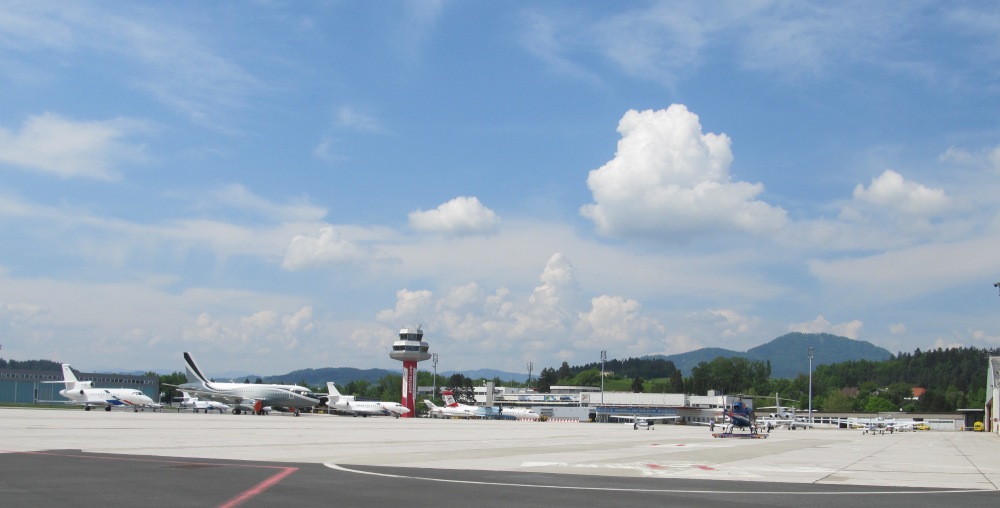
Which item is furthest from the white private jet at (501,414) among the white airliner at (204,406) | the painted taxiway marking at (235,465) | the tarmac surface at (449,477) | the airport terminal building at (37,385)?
the painted taxiway marking at (235,465)

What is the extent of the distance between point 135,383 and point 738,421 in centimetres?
17407

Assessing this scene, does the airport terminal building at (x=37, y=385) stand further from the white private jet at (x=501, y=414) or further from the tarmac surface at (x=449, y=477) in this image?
the tarmac surface at (x=449, y=477)

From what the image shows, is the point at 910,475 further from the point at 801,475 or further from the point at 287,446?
the point at 287,446

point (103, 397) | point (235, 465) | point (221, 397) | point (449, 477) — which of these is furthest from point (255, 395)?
point (449, 477)

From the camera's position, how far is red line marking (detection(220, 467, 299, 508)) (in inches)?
594

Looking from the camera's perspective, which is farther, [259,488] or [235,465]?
[235,465]

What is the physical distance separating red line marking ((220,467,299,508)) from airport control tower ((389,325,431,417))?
142764mm

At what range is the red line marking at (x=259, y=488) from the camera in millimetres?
15094

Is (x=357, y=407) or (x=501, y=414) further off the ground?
(x=357, y=407)

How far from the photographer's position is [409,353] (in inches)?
6467

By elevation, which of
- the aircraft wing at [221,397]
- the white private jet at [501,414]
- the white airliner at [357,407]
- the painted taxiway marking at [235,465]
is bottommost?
the white private jet at [501,414]

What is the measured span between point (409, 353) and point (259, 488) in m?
148

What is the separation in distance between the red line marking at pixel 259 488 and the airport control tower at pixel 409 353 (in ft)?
468

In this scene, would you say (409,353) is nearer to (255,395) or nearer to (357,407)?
(357,407)
